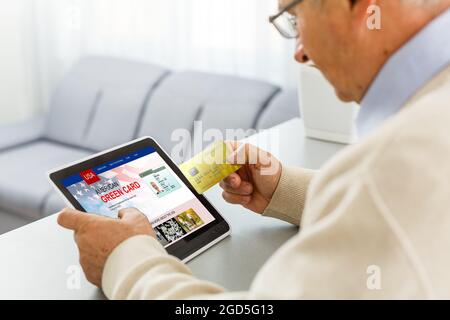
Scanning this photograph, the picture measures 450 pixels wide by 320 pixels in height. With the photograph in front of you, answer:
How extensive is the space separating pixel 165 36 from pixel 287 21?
2239 mm

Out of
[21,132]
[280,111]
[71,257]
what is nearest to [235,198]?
[71,257]

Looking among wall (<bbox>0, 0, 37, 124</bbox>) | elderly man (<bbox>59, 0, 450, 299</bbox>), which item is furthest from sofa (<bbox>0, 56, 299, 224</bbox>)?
elderly man (<bbox>59, 0, 450, 299</bbox>)

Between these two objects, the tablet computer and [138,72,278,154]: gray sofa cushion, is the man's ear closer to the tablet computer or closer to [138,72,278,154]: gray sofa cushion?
the tablet computer

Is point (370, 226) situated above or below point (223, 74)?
above

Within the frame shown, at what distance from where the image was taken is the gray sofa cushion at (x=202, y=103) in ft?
8.50

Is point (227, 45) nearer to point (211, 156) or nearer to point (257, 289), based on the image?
point (211, 156)

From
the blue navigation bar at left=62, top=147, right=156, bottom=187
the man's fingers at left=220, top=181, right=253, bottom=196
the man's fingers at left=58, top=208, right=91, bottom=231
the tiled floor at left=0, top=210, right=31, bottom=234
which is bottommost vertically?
the tiled floor at left=0, top=210, right=31, bottom=234

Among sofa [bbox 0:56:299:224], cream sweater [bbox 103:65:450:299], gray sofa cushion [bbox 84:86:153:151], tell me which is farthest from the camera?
gray sofa cushion [bbox 84:86:153:151]

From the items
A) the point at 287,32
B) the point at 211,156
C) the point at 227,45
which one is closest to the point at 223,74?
the point at 227,45

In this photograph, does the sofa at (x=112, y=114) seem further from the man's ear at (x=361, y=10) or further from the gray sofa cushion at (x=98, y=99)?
the man's ear at (x=361, y=10)

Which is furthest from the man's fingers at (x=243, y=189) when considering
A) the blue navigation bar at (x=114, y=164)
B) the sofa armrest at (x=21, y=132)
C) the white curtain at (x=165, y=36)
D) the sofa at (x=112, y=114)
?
the sofa armrest at (x=21, y=132)

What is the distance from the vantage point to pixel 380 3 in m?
0.68

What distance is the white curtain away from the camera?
2.71 meters
